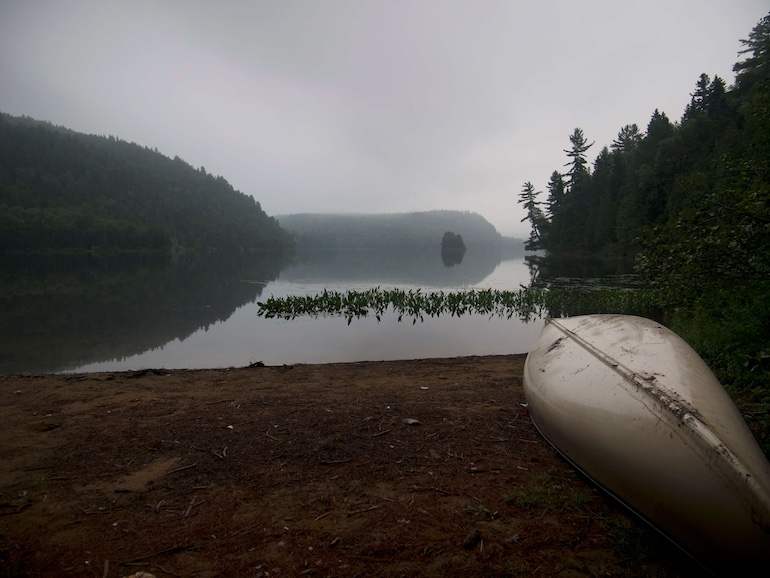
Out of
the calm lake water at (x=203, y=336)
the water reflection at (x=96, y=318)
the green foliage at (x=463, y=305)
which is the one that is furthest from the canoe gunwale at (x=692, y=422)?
the green foliage at (x=463, y=305)

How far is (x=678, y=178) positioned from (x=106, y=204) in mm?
134488

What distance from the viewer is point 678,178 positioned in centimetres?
475

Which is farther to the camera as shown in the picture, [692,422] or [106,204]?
[106,204]

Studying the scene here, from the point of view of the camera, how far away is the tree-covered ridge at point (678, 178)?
425 cm

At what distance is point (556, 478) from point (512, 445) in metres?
0.76

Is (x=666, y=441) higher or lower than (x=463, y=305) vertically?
lower

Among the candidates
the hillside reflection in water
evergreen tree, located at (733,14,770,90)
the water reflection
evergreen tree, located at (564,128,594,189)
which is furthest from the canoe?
evergreen tree, located at (564,128,594,189)

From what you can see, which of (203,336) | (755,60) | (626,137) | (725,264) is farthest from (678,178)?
(626,137)

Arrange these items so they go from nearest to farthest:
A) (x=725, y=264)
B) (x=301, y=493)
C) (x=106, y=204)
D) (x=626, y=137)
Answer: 1. (x=301, y=493)
2. (x=725, y=264)
3. (x=626, y=137)
4. (x=106, y=204)

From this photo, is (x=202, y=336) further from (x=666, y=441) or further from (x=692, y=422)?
(x=692, y=422)

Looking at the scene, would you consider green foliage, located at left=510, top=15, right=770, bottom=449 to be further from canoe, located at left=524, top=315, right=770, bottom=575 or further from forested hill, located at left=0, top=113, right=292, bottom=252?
forested hill, located at left=0, top=113, right=292, bottom=252

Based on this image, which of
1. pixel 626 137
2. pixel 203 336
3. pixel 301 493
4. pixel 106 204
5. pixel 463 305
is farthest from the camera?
pixel 106 204

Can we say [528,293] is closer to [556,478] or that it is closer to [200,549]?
[556,478]

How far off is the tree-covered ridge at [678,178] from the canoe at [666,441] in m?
1.46
